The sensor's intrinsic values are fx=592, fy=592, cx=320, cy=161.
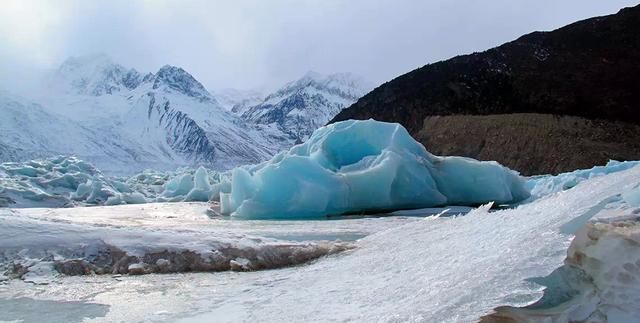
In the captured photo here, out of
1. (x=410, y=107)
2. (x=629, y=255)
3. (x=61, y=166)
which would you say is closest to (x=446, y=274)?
(x=629, y=255)

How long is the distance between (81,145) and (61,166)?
9061cm

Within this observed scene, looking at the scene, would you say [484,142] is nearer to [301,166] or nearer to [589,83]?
[589,83]

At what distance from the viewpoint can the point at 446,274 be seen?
9.41 feet

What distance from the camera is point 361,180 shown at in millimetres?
13617

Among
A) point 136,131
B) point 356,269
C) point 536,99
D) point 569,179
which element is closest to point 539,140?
point 536,99

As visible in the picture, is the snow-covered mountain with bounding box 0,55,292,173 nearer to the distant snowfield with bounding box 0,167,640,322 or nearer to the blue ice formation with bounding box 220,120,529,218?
the blue ice formation with bounding box 220,120,529,218

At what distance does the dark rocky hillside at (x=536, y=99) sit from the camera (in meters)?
33.1

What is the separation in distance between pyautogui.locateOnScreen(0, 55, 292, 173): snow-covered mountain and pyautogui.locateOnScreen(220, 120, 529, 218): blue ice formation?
96.3 meters

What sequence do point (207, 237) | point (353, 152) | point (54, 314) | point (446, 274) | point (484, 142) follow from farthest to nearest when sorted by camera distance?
point (484, 142) → point (353, 152) → point (207, 237) → point (54, 314) → point (446, 274)

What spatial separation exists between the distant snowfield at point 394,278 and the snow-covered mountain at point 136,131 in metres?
105

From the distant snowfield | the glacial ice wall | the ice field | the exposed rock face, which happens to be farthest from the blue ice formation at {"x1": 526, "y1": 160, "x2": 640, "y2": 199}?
the exposed rock face

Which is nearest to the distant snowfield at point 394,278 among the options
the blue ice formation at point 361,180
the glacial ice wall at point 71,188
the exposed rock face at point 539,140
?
the blue ice formation at point 361,180

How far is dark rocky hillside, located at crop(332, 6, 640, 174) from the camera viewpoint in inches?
1302

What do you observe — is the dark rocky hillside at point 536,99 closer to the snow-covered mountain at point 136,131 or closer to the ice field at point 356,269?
the ice field at point 356,269
